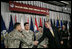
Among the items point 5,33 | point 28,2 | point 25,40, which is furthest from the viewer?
point 28,2

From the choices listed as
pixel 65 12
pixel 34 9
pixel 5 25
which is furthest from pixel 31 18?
pixel 65 12

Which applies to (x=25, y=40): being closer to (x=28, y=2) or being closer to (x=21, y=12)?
(x=21, y=12)

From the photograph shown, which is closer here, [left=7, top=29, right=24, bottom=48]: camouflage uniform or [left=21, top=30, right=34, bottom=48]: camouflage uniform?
[left=7, top=29, right=24, bottom=48]: camouflage uniform

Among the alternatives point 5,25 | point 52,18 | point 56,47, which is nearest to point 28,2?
point 5,25

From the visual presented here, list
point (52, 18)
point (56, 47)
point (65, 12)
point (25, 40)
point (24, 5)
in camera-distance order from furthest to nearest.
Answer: point (65, 12), point (52, 18), point (24, 5), point (25, 40), point (56, 47)

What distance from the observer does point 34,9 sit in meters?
7.04

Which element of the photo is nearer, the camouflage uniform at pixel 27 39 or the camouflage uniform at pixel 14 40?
the camouflage uniform at pixel 14 40

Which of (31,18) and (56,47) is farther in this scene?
(31,18)

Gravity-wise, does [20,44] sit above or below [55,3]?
below

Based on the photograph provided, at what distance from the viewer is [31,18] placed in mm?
6953

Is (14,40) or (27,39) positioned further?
(27,39)

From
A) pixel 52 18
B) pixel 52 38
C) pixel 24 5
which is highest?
pixel 24 5

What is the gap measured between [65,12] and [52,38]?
7.28 meters

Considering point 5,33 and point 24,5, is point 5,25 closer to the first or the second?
point 5,33
